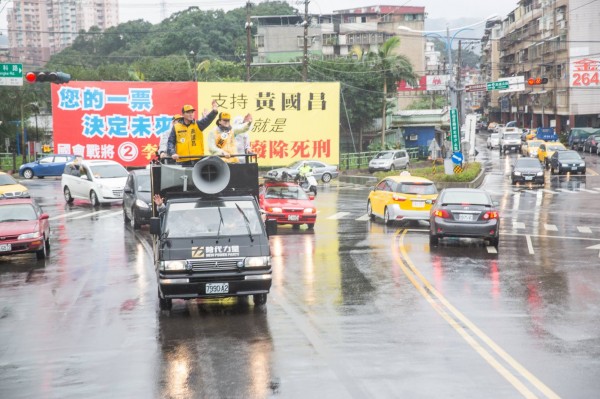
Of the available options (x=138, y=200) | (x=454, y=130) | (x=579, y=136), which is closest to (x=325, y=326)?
(x=138, y=200)

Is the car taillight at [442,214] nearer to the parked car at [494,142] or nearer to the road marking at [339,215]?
the road marking at [339,215]

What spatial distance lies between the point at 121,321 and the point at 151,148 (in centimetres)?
4164

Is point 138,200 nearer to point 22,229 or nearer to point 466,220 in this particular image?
point 22,229

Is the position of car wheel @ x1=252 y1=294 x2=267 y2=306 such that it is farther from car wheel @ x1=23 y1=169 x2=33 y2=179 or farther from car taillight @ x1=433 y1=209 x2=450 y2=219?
car wheel @ x1=23 y1=169 x2=33 y2=179

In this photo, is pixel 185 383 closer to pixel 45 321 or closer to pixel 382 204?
pixel 45 321

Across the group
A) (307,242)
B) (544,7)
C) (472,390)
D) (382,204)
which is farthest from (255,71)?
(472,390)

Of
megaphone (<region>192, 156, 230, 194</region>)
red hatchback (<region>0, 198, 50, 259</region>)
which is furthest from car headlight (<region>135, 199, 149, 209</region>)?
megaphone (<region>192, 156, 230, 194</region>)

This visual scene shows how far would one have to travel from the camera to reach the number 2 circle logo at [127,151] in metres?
54.3

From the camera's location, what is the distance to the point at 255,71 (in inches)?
3275

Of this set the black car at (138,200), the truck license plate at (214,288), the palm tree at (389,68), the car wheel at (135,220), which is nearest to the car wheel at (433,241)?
the black car at (138,200)

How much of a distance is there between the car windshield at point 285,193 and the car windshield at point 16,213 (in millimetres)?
8725

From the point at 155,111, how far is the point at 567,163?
26593mm

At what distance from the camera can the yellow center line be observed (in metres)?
9.31

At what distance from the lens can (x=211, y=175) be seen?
48.7 ft
